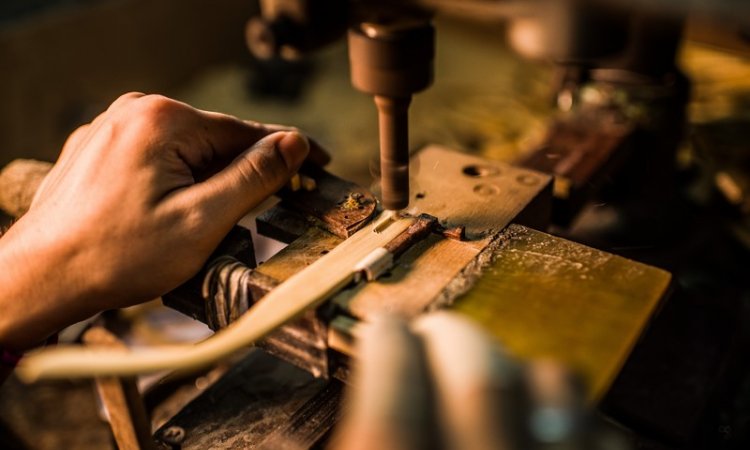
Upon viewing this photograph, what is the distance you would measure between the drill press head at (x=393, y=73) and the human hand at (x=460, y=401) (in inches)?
18.6

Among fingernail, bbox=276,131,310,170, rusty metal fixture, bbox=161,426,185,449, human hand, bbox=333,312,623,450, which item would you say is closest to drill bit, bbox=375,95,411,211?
fingernail, bbox=276,131,310,170

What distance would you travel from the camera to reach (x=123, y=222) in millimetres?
992

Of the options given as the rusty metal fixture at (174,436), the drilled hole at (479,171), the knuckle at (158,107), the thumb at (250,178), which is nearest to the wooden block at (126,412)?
the rusty metal fixture at (174,436)

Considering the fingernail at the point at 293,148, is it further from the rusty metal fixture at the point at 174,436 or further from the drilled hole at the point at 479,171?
the rusty metal fixture at the point at 174,436

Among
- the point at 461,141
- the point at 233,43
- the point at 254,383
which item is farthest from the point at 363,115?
the point at 254,383

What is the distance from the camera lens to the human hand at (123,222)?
99 cm

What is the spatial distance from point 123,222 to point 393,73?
0.50 meters

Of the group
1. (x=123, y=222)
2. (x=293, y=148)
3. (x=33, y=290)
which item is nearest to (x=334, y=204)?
(x=293, y=148)

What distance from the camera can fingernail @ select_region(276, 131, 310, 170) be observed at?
44.3 inches

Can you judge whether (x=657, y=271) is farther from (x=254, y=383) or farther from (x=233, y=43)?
(x=233, y=43)

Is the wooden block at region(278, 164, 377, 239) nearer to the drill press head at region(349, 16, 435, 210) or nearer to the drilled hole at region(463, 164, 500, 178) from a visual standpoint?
the drill press head at region(349, 16, 435, 210)

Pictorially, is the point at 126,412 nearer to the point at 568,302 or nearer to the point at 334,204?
the point at 334,204

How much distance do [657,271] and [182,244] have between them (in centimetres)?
74

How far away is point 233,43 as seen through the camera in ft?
13.7
